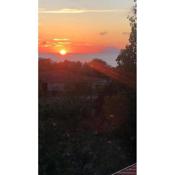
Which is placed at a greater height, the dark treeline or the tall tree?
the tall tree

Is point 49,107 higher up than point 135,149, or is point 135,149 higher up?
point 49,107

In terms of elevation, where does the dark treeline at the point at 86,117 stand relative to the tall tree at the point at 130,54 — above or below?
below

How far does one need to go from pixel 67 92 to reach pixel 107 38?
0.51 m

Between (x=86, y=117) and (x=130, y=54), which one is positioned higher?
(x=130, y=54)

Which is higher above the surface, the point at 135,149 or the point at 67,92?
the point at 67,92
